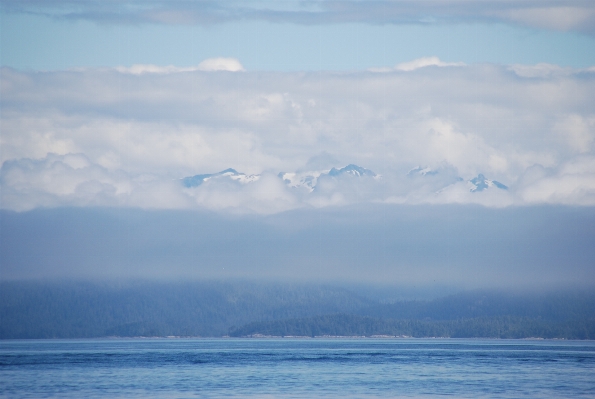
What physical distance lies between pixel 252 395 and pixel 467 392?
2863 centimetres

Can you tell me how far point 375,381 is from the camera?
136 m

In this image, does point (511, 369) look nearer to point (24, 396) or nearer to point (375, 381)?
point (375, 381)

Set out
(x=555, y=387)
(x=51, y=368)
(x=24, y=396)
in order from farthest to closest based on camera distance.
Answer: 1. (x=51, y=368)
2. (x=555, y=387)
3. (x=24, y=396)

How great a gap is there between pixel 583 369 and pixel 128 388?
8899 centimetres

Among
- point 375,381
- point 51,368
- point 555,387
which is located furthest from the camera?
point 51,368

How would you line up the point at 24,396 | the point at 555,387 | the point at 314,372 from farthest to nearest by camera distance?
1. the point at 314,372
2. the point at 555,387
3. the point at 24,396

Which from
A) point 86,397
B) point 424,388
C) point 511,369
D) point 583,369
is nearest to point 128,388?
point 86,397

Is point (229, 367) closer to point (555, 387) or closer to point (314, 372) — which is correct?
point (314, 372)

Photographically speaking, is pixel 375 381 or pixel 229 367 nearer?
pixel 375 381

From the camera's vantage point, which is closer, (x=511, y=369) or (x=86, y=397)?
(x=86, y=397)

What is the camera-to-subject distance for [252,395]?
359 feet

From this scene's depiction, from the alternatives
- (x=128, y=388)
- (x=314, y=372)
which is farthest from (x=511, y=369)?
(x=128, y=388)

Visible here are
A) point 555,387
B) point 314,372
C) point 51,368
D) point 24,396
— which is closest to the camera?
point 24,396

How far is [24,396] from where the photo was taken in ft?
358
